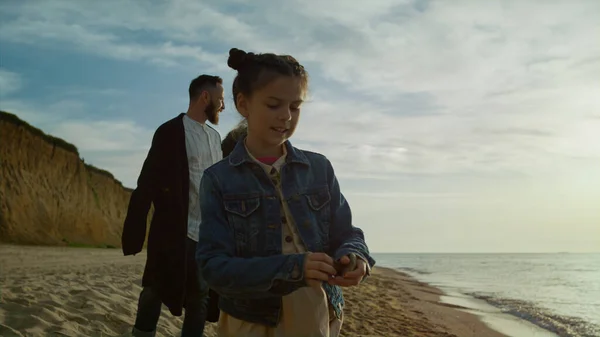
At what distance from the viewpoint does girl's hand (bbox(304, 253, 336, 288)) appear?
164 cm

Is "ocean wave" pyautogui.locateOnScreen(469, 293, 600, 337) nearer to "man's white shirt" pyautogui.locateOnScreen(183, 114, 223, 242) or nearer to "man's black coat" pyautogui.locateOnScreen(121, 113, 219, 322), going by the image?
"man's white shirt" pyautogui.locateOnScreen(183, 114, 223, 242)

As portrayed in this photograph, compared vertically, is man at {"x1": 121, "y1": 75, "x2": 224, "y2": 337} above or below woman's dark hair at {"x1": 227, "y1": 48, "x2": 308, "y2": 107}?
below

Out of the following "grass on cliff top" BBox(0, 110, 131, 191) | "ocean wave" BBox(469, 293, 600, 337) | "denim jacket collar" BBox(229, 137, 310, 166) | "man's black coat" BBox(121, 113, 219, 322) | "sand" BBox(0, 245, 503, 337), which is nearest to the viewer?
"denim jacket collar" BBox(229, 137, 310, 166)

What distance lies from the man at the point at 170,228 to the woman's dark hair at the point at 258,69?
146 cm

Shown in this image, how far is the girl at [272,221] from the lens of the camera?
1796 millimetres

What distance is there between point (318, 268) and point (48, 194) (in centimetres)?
2256

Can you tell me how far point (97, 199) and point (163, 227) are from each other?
23.7 m

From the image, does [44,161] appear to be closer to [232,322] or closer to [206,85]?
[206,85]

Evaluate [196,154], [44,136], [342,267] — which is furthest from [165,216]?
[44,136]

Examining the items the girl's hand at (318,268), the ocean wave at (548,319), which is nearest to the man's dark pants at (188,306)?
the girl's hand at (318,268)

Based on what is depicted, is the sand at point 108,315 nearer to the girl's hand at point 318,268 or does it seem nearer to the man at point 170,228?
the man at point 170,228

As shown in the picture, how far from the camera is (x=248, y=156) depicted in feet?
6.70

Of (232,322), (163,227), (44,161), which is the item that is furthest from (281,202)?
(44,161)

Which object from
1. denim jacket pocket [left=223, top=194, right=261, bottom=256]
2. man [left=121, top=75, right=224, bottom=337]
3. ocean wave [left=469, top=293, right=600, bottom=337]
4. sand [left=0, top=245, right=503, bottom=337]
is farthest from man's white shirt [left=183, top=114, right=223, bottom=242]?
ocean wave [left=469, top=293, right=600, bottom=337]
